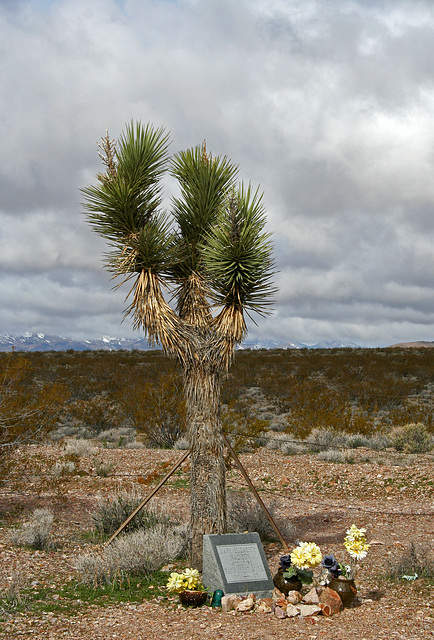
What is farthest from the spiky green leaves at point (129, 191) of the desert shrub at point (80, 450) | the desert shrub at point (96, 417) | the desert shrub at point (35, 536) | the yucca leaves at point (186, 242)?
the desert shrub at point (96, 417)

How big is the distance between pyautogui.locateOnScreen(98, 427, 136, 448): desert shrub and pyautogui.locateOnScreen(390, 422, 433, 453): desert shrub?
27.1ft

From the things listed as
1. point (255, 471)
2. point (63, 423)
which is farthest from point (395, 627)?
point (63, 423)

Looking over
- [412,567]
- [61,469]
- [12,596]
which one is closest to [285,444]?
[61,469]

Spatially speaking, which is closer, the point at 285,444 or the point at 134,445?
the point at 285,444

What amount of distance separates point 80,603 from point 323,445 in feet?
36.2

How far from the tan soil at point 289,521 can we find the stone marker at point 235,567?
14.4 inches

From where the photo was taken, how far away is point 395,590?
246 inches

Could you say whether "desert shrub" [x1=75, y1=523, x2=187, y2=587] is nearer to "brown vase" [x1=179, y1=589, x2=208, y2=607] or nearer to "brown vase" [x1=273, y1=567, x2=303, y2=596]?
"brown vase" [x1=179, y1=589, x2=208, y2=607]

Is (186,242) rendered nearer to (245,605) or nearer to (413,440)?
(245,605)

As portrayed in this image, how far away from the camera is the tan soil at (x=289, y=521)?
5.14 meters

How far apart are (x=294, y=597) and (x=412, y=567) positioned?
5.59 ft

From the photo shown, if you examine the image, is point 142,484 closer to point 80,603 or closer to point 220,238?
point 80,603

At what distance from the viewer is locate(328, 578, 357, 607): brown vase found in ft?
18.6

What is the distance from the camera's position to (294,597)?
5781 mm
